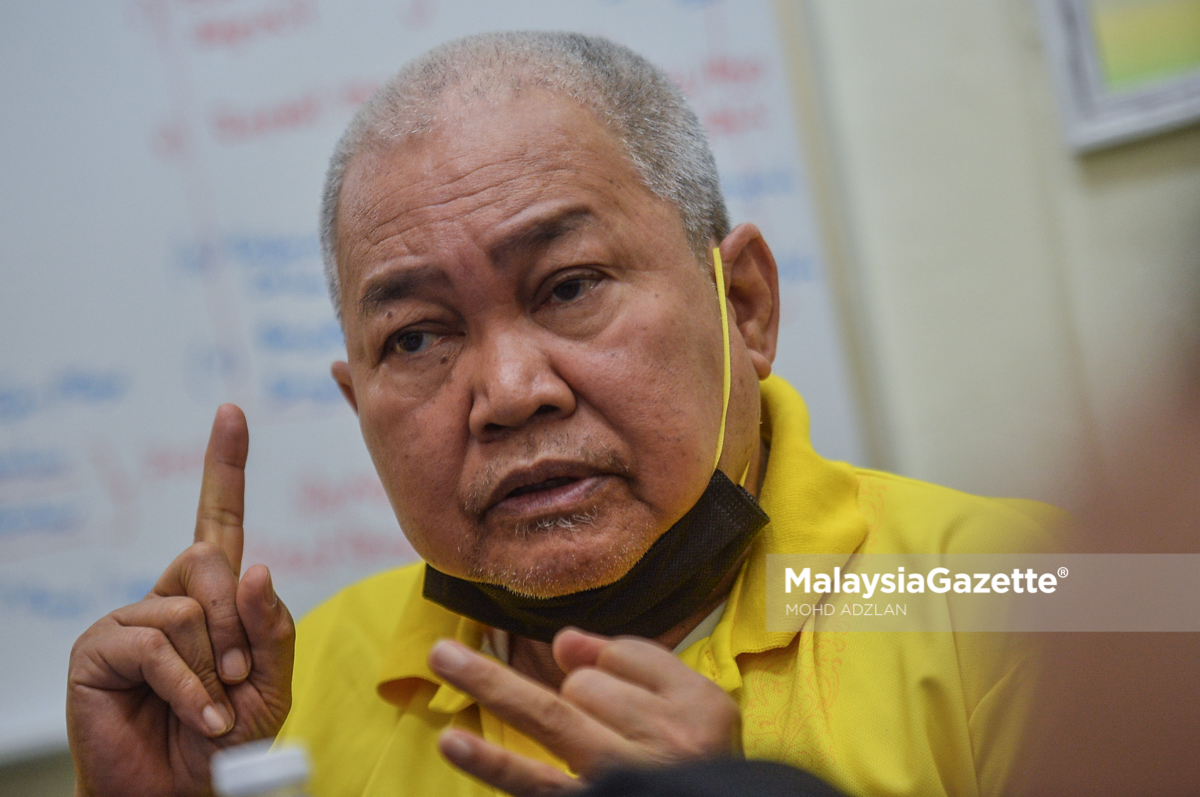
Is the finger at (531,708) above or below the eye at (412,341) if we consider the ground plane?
below

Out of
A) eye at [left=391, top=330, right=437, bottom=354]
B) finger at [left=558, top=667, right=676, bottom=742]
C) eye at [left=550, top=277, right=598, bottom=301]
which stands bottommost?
finger at [left=558, top=667, right=676, bottom=742]

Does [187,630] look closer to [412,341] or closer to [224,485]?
[224,485]

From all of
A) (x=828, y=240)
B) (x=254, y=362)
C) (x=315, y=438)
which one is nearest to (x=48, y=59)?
(x=254, y=362)

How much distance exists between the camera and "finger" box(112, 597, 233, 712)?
3.14 ft

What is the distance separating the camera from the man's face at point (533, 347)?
890 millimetres

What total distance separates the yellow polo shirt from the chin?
0.16 metres

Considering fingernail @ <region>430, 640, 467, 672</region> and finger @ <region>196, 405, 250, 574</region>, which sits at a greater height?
finger @ <region>196, 405, 250, 574</region>

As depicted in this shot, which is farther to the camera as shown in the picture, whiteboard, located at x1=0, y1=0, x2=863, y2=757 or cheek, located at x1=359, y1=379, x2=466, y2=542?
whiteboard, located at x1=0, y1=0, x2=863, y2=757

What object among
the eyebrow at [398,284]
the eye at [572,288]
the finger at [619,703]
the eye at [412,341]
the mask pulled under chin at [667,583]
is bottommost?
the mask pulled under chin at [667,583]

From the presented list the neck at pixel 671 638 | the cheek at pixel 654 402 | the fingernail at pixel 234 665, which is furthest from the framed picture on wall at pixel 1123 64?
the fingernail at pixel 234 665

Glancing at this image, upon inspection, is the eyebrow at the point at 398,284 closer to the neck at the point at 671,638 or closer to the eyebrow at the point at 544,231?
the eyebrow at the point at 544,231

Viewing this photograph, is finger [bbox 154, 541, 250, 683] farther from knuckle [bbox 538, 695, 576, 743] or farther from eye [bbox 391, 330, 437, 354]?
knuckle [bbox 538, 695, 576, 743]

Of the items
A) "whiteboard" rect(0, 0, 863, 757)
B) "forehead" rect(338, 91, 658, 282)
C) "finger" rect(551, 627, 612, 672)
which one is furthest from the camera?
"whiteboard" rect(0, 0, 863, 757)

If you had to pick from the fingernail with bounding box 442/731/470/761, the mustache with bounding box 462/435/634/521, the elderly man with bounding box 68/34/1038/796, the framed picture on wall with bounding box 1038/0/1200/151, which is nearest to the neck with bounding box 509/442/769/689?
the elderly man with bounding box 68/34/1038/796
